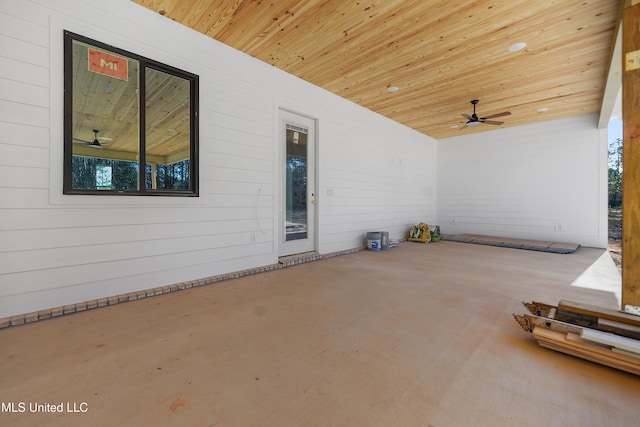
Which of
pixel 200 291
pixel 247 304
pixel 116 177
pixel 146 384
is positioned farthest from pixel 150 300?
pixel 146 384

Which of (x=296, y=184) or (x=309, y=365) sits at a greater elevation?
(x=296, y=184)

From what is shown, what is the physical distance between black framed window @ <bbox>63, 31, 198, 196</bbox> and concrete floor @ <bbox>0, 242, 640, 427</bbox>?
4.08ft

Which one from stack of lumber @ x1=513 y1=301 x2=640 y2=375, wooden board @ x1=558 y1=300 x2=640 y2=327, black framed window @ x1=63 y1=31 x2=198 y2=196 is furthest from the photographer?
black framed window @ x1=63 y1=31 x2=198 y2=196

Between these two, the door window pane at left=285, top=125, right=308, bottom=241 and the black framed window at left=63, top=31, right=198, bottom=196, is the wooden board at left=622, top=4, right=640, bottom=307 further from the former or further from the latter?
the black framed window at left=63, top=31, right=198, bottom=196

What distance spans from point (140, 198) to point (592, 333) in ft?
12.7

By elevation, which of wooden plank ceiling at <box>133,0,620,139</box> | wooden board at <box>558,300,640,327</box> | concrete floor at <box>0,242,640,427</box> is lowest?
concrete floor at <box>0,242,640,427</box>

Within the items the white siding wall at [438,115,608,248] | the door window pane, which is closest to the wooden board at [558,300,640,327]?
the door window pane

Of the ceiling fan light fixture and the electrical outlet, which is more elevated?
the ceiling fan light fixture

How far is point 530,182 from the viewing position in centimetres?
681

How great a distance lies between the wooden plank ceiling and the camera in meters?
2.84

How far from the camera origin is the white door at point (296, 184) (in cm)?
439

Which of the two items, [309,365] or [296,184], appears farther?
[296,184]

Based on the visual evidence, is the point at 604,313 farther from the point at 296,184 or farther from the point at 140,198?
the point at 140,198

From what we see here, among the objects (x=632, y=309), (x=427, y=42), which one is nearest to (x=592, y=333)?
(x=632, y=309)
